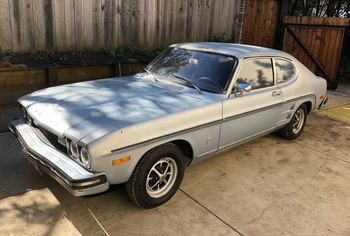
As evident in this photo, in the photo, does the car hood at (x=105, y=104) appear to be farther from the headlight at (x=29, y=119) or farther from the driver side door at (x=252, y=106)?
the driver side door at (x=252, y=106)

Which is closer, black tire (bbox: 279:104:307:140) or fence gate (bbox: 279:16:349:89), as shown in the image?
black tire (bbox: 279:104:307:140)

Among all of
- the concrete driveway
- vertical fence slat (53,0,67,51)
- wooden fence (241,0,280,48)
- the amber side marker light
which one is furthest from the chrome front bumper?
wooden fence (241,0,280,48)

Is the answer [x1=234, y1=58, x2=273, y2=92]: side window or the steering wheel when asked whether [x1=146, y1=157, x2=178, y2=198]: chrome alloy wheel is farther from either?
[x1=234, y1=58, x2=273, y2=92]: side window

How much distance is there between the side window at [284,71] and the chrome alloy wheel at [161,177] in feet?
7.54

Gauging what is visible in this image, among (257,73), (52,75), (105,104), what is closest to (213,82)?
(257,73)

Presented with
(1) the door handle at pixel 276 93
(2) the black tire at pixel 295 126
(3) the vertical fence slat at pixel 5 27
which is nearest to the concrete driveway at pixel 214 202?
(2) the black tire at pixel 295 126

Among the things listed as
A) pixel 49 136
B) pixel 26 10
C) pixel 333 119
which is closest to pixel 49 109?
pixel 49 136

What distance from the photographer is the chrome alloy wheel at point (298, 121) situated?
5546 mm

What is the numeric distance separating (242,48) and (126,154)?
8.55 ft

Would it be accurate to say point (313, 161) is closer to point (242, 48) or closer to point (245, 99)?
point (245, 99)

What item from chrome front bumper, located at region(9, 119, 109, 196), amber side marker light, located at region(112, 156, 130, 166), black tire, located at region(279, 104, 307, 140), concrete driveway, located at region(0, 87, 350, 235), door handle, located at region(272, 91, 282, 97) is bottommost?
concrete driveway, located at region(0, 87, 350, 235)

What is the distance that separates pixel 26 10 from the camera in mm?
6242

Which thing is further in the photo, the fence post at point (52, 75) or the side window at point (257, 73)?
the fence post at point (52, 75)

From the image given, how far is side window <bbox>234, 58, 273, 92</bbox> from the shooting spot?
13.9ft
